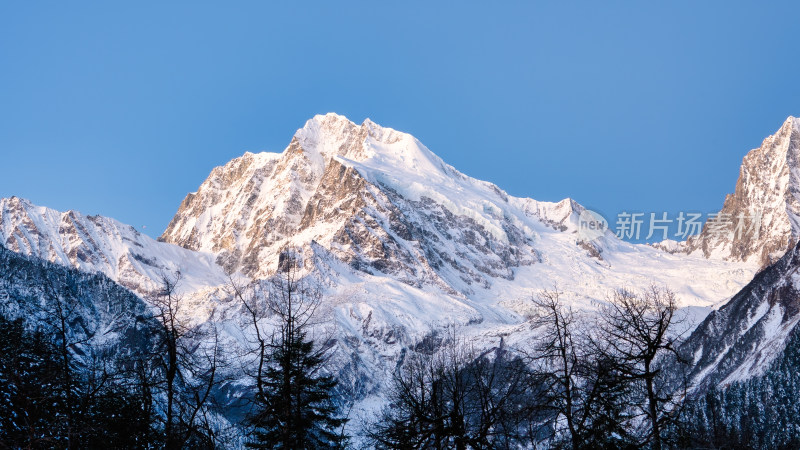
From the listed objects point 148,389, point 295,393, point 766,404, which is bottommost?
point 148,389

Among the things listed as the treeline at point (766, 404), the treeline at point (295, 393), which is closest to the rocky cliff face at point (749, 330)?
the treeline at point (766, 404)

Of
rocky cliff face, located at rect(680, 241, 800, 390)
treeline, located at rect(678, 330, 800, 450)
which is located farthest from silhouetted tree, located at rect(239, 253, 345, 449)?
rocky cliff face, located at rect(680, 241, 800, 390)

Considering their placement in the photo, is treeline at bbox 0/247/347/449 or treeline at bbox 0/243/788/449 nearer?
treeline at bbox 0/247/347/449

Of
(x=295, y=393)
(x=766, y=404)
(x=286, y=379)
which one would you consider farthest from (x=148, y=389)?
(x=766, y=404)

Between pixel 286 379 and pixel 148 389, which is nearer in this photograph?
pixel 148 389

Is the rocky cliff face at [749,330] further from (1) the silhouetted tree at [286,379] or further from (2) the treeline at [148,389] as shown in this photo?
(2) the treeline at [148,389]

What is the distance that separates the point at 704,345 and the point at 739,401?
161ft

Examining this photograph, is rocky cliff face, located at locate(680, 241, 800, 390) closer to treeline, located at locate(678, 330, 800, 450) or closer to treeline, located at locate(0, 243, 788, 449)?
treeline, located at locate(678, 330, 800, 450)

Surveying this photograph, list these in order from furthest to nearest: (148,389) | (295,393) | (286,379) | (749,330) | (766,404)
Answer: (749,330) → (766,404) → (295,393) → (286,379) → (148,389)

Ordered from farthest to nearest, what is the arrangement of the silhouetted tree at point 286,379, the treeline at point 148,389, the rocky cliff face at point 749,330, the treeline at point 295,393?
1. the rocky cliff face at point 749,330
2. the silhouetted tree at point 286,379
3. the treeline at point 295,393
4. the treeline at point 148,389

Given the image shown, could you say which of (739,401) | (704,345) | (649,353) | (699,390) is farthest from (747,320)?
(649,353)

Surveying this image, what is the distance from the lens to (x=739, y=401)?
408ft

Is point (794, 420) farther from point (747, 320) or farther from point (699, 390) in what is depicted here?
point (747, 320)

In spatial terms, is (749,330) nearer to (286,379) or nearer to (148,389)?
(286,379)
